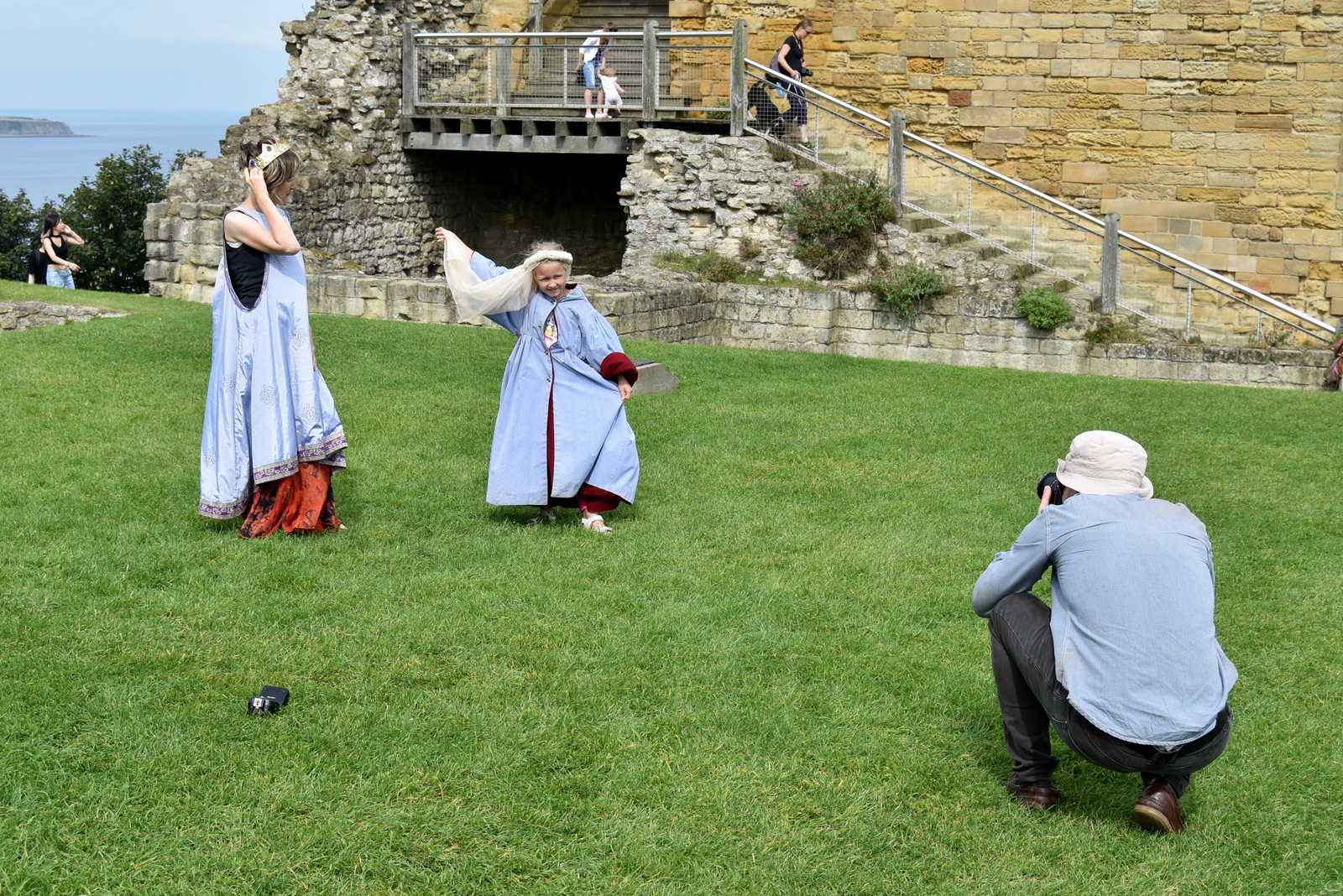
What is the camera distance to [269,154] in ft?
19.2

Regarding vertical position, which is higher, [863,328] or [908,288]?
[908,288]

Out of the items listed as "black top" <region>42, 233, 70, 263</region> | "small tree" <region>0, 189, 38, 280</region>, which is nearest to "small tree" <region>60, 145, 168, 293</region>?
"small tree" <region>0, 189, 38, 280</region>

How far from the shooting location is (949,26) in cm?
1755

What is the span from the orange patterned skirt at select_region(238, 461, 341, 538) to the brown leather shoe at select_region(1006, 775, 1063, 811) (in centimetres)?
362

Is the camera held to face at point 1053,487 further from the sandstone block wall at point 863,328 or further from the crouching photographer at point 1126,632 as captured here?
the sandstone block wall at point 863,328

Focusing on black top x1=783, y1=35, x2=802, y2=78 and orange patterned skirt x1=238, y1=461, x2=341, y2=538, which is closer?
orange patterned skirt x1=238, y1=461, x2=341, y2=538

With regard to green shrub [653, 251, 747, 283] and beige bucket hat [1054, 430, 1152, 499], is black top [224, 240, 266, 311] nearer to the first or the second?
beige bucket hat [1054, 430, 1152, 499]

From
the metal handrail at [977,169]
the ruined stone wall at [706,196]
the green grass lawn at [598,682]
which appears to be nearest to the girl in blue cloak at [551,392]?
the green grass lawn at [598,682]

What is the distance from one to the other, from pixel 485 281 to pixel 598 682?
258 centimetres

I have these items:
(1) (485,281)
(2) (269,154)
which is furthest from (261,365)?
(1) (485,281)

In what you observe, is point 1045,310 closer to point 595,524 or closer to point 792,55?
point 792,55

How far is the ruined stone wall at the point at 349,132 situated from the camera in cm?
1762

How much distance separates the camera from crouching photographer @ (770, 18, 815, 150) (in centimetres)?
1658

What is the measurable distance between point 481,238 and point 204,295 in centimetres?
714
